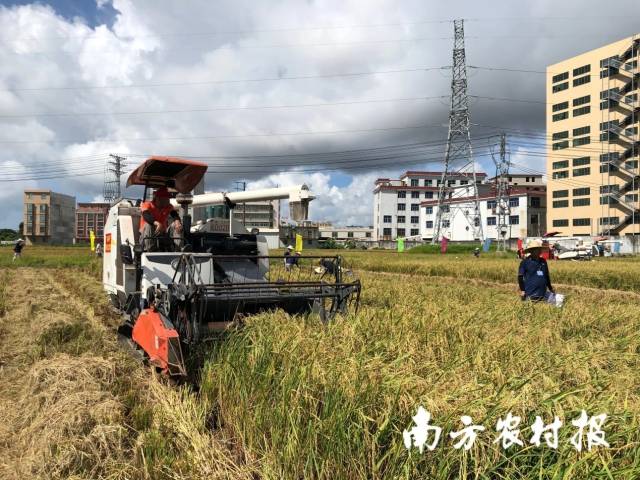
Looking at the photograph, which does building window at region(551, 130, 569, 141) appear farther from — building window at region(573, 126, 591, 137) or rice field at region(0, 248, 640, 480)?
rice field at region(0, 248, 640, 480)

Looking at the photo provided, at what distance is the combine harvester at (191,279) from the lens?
452cm

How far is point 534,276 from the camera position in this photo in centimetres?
750

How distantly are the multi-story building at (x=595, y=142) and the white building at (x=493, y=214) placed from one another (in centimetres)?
617

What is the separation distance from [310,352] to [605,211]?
64.9 meters

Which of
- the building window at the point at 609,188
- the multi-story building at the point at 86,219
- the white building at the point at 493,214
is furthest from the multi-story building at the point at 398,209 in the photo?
the multi-story building at the point at 86,219

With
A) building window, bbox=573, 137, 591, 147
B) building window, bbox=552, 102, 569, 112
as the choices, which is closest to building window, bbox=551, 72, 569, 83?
building window, bbox=552, 102, 569, 112

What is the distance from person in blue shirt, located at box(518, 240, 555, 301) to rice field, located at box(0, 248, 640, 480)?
5.63ft

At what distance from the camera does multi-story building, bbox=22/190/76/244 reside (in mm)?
67812

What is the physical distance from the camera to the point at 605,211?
187 ft

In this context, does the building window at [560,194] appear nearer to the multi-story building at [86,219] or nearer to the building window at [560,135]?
the building window at [560,135]

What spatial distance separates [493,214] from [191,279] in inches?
2966

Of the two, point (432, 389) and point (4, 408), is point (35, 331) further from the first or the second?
point (432, 389)

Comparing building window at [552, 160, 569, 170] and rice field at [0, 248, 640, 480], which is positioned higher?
building window at [552, 160, 569, 170]

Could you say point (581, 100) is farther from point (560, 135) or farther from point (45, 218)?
point (45, 218)
